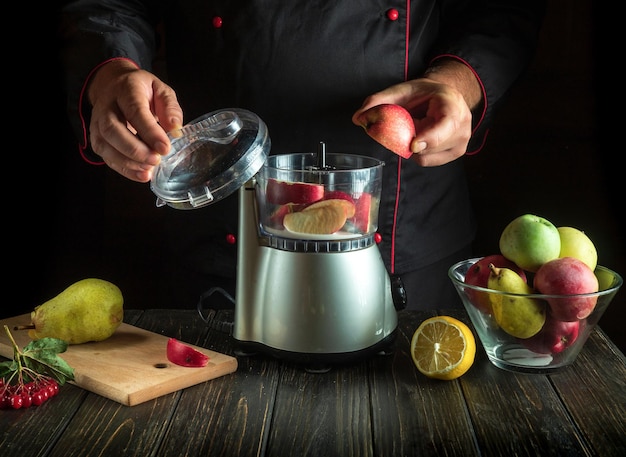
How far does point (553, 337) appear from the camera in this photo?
1153mm

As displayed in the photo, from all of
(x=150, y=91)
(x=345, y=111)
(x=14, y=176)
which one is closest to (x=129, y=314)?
(x=150, y=91)

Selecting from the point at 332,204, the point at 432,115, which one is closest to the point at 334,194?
the point at 332,204

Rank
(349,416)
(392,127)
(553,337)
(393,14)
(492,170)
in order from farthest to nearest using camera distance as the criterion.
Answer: (492,170) → (393,14) → (392,127) → (553,337) → (349,416)

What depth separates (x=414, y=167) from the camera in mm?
1612

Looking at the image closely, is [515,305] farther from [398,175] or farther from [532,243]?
[398,175]

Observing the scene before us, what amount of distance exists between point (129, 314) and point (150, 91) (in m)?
0.37

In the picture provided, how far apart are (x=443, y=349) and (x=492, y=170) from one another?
41.0 inches

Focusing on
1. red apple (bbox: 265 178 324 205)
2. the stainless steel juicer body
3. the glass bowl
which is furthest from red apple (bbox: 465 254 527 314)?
red apple (bbox: 265 178 324 205)

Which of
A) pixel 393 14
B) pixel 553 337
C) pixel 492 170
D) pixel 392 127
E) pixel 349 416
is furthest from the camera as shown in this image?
pixel 492 170

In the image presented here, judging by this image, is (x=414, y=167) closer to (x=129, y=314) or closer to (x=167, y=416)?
(x=129, y=314)

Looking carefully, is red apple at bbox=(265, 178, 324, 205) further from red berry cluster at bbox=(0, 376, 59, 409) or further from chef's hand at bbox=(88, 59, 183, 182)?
red berry cluster at bbox=(0, 376, 59, 409)

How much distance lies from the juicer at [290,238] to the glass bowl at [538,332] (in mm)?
136

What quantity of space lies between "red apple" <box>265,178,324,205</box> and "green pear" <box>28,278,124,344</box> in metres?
0.28

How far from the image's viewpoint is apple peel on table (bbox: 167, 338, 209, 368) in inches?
45.7
